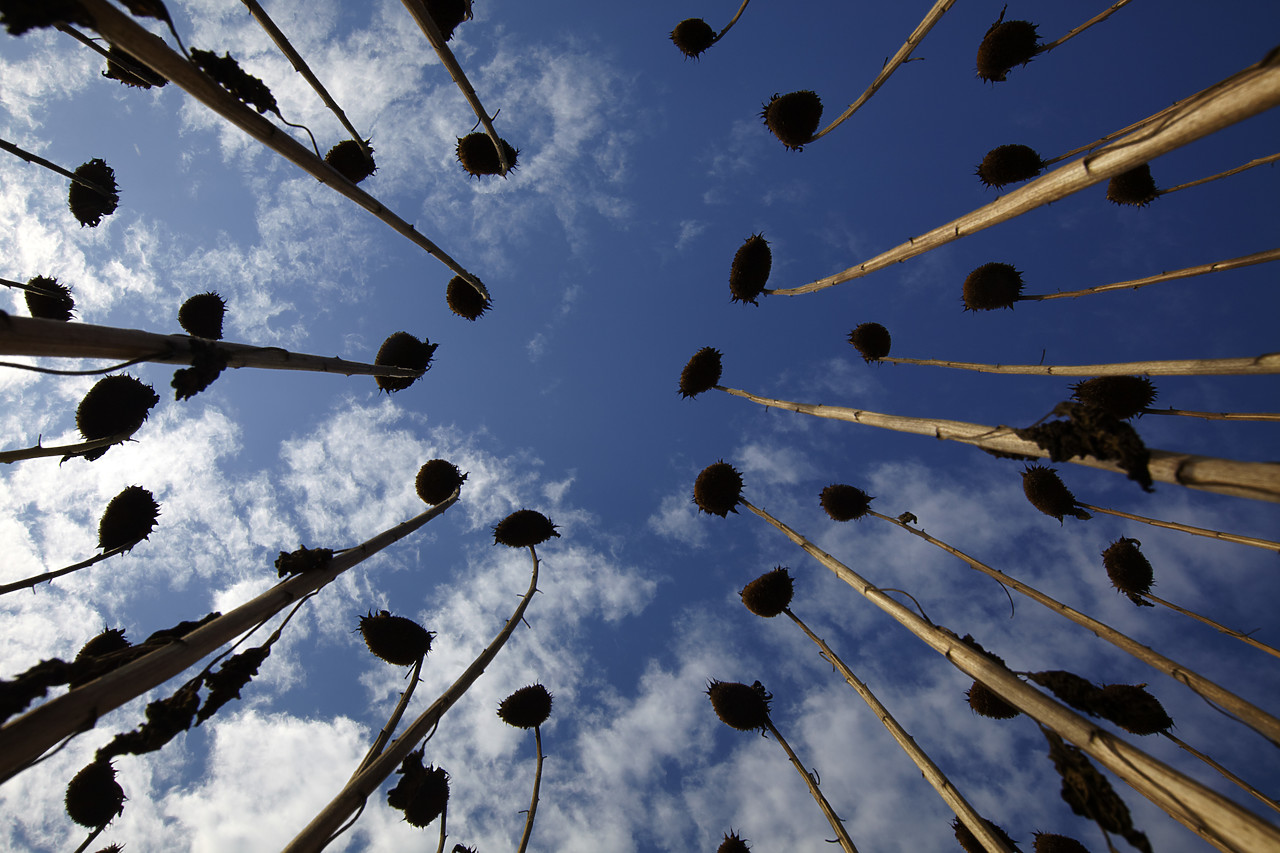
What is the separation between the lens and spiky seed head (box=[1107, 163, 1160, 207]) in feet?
30.8

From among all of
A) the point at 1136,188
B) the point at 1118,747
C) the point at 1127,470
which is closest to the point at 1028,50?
the point at 1136,188

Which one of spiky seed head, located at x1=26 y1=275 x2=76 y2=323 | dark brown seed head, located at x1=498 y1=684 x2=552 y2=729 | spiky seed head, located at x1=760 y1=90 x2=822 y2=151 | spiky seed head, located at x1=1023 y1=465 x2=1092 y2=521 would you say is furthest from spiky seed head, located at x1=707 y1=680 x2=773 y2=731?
spiky seed head, located at x1=26 y1=275 x2=76 y2=323

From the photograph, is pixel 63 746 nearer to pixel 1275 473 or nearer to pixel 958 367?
pixel 1275 473

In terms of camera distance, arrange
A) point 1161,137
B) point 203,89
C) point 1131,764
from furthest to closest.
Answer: point 203,89
point 1161,137
point 1131,764

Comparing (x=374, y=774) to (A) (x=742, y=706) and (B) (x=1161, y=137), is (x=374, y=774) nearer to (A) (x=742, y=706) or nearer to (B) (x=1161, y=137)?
(A) (x=742, y=706)

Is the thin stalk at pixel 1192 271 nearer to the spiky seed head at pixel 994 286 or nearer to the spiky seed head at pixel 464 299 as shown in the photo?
the spiky seed head at pixel 994 286

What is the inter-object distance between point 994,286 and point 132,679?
14.2 m

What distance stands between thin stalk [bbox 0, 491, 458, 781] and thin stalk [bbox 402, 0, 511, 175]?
787 cm

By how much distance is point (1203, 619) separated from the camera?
25.0 feet

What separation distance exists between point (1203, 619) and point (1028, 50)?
10.1 m

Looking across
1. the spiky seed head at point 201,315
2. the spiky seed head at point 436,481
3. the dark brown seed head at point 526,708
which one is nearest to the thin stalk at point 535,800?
the dark brown seed head at point 526,708

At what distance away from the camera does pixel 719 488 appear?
1173 cm

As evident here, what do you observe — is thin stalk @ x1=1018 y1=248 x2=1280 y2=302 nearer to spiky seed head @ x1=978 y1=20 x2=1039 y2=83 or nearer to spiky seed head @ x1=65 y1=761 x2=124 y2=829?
spiky seed head @ x1=978 y1=20 x2=1039 y2=83

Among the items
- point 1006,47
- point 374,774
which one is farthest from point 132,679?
point 1006,47
